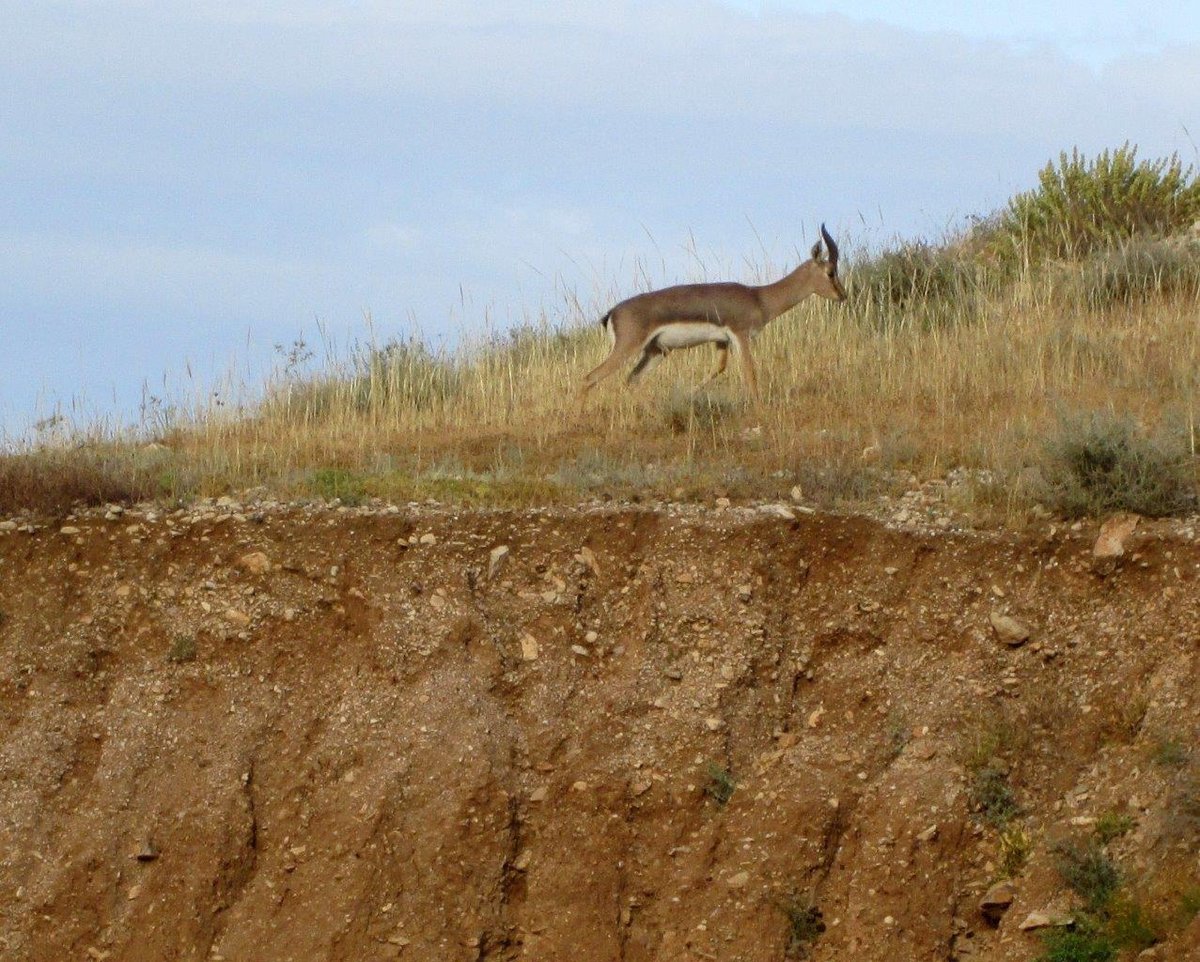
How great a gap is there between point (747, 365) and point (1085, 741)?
633 cm

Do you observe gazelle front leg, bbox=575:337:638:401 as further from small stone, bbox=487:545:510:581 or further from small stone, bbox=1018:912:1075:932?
small stone, bbox=1018:912:1075:932

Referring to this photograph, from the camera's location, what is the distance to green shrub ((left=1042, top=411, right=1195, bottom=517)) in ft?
29.6

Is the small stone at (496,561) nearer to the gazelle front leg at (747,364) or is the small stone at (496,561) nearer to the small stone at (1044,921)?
the small stone at (1044,921)

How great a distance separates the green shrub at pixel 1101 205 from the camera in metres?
18.3

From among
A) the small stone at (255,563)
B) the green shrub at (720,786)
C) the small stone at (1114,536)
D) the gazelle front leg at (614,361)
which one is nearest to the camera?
the green shrub at (720,786)

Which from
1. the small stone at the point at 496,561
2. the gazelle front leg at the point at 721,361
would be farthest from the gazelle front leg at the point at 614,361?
the small stone at the point at 496,561

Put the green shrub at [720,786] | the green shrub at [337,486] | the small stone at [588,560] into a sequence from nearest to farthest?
the green shrub at [720,786] < the small stone at [588,560] < the green shrub at [337,486]

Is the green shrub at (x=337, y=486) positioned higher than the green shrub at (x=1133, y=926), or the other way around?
the green shrub at (x=337, y=486)

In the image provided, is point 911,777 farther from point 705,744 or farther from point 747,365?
point 747,365

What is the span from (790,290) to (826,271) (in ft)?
1.36

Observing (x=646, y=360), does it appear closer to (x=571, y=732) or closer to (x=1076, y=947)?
(x=571, y=732)

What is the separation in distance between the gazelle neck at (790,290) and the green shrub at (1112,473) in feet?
19.3

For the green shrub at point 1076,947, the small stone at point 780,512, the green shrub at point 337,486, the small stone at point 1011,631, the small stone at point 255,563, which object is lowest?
the green shrub at point 1076,947

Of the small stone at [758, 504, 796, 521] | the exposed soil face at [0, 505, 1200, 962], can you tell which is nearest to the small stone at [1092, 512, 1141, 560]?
the exposed soil face at [0, 505, 1200, 962]
